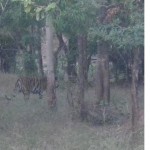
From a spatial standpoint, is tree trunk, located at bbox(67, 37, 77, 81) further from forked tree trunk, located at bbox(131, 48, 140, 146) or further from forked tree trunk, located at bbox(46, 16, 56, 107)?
forked tree trunk, located at bbox(131, 48, 140, 146)

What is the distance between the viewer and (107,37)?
33.1ft

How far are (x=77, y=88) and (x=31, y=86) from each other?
5372mm

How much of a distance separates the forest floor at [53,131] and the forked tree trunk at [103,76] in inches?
14.2

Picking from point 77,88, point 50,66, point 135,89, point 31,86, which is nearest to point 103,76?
point 50,66

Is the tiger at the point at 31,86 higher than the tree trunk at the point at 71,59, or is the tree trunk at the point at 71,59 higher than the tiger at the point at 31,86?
the tree trunk at the point at 71,59

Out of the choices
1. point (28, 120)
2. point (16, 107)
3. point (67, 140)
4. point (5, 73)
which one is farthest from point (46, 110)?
point (5, 73)

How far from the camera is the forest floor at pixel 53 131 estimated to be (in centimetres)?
1033

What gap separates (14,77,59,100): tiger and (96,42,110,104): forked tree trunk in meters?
2.90

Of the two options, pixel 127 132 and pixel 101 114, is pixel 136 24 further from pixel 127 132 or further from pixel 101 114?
pixel 101 114

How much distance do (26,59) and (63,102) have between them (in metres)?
6.61

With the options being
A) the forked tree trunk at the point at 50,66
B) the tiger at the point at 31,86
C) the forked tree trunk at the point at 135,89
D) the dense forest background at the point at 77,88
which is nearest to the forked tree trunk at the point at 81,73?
the dense forest background at the point at 77,88

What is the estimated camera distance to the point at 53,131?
1211 cm

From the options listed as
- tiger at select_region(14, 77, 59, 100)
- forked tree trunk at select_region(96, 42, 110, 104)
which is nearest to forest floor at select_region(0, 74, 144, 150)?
forked tree trunk at select_region(96, 42, 110, 104)

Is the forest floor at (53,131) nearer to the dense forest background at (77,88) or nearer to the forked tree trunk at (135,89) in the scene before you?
the dense forest background at (77,88)
